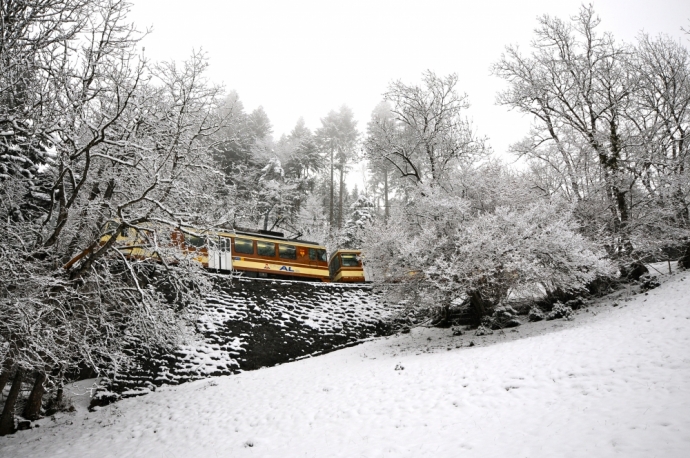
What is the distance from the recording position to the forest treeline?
501cm

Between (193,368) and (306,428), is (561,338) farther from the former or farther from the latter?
(193,368)

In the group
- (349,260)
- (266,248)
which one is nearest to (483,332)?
(349,260)

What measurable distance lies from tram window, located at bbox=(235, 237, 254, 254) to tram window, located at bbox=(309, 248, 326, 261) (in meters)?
→ 3.05

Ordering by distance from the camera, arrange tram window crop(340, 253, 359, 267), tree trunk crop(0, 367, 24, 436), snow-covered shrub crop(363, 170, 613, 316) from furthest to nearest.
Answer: tram window crop(340, 253, 359, 267) → snow-covered shrub crop(363, 170, 613, 316) → tree trunk crop(0, 367, 24, 436)

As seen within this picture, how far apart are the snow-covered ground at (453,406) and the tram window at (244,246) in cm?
690

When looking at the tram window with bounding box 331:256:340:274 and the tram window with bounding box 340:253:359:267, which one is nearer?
the tram window with bounding box 340:253:359:267

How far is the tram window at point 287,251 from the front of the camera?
53.9 feet

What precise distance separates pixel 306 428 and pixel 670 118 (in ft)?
46.1

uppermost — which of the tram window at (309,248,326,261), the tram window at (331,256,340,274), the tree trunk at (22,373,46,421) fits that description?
the tram window at (309,248,326,261)

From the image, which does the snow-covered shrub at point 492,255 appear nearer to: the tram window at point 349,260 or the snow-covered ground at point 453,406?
the snow-covered ground at point 453,406

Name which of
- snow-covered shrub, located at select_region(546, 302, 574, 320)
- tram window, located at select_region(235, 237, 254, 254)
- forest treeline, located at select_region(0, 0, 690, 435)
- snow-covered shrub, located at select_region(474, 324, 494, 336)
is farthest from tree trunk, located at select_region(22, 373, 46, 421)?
snow-covered shrub, located at select_region(546, 302, 574, 320)

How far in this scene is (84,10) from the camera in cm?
539

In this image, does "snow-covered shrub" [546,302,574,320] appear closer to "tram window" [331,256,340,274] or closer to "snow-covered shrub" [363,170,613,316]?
"snow-covered shrub" [363,170,613,316]

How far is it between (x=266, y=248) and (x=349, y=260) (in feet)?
16.0
